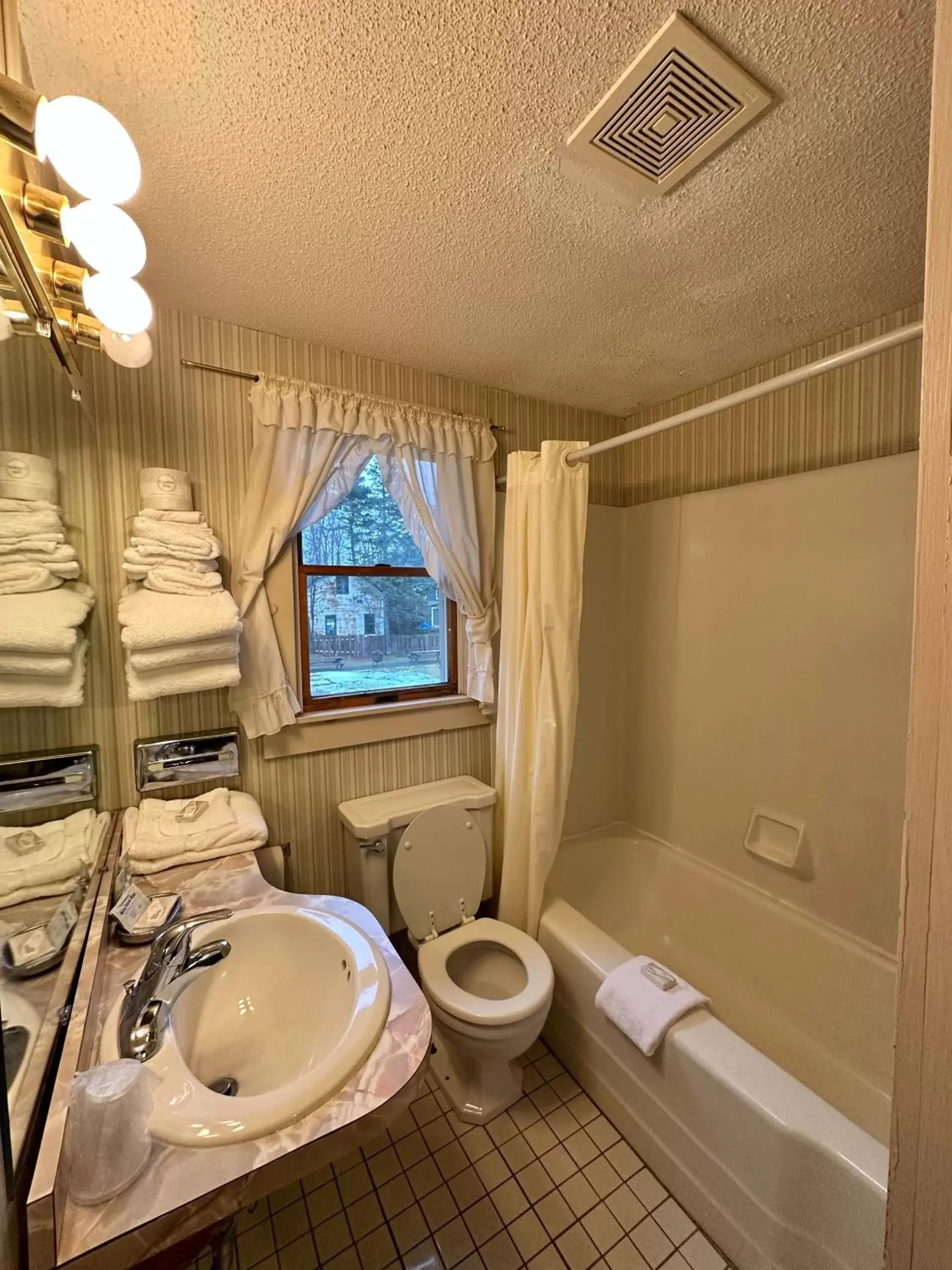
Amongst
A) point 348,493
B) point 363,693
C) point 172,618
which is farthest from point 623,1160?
point 348,493

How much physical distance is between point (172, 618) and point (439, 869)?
1.12 metres

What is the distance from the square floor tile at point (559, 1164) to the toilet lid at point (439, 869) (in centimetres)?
60

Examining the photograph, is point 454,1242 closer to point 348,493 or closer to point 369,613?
point 369,613

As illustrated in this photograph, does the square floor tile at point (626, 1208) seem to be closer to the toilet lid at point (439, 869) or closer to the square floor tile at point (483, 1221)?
the square floor tile at point (483, 1221)

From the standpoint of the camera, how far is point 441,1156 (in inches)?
52.7

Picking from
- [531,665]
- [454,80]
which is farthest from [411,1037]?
[454,80]

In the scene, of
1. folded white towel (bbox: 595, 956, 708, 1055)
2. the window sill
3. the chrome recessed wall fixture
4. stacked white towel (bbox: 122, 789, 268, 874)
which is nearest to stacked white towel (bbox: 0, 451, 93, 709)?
the chrome recessed wall fixture

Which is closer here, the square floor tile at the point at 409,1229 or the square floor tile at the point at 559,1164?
the square floor tile at the point at 409,1229

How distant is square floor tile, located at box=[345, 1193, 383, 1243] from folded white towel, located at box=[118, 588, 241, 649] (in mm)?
1437

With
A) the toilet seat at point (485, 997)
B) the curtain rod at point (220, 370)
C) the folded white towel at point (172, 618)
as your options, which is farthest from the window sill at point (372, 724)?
the curtain rod at point (220, 370)

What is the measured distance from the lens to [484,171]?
0.98 meters

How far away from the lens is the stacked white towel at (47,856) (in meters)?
0.82

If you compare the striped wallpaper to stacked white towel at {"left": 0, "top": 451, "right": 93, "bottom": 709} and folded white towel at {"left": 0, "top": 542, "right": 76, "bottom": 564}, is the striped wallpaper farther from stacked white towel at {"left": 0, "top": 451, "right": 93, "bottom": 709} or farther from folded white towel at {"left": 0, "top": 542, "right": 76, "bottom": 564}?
folded white towel at {"left": 0, "top": 542, "right": 76, "bottom": 564}

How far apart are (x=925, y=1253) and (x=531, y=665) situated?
1381 millimetres
